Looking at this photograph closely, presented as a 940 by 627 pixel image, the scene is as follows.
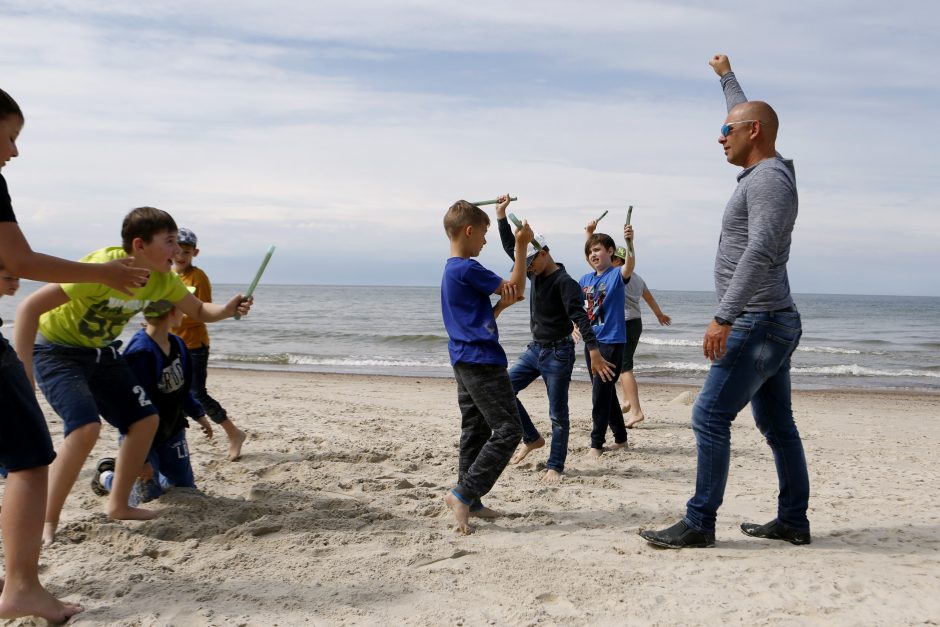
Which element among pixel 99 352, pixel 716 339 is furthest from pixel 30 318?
pixel 716 339

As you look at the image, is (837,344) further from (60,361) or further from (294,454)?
(60,361)

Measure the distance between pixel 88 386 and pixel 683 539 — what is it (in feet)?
10.3

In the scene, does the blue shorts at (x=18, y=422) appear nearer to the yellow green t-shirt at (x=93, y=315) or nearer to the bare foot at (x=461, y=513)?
the yellow green t-shirt at (x=93, y=315)

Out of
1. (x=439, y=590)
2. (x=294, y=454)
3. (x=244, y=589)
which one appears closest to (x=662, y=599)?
(x=439, y=590)

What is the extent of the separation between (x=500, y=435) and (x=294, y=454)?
2.64 meters

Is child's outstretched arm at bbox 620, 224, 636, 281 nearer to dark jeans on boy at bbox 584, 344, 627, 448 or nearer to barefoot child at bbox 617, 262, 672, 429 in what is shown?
barefoot child at bbox 617, 262, 672, 429

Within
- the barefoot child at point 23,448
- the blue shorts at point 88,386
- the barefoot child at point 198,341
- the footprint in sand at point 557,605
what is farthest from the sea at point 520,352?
the barefoot child at point 23,448

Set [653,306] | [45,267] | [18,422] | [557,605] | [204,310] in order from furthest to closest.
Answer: [653,306]
[204,310]
[557,605]
[18,422]
[45,267]

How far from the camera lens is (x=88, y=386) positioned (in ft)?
12.7

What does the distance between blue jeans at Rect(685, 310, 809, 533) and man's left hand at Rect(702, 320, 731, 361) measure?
6 cm

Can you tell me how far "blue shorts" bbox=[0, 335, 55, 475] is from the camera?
8.84ft

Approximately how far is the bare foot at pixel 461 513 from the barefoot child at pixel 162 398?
1.78m

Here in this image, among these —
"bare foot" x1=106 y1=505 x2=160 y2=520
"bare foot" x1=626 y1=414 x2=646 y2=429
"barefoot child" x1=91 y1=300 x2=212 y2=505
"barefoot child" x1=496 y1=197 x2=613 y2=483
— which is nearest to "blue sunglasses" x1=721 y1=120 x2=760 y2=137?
"barefoot child" x1=496 y1=197 x2=613 y2=483

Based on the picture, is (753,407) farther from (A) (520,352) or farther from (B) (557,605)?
(A) (520,352)
